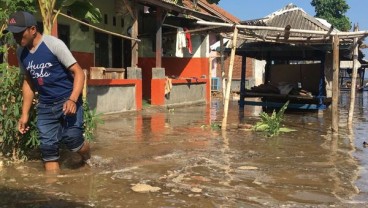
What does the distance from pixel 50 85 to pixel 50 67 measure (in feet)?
0.65

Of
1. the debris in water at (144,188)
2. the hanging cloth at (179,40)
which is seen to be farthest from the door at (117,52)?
the debris in water at (144,188)

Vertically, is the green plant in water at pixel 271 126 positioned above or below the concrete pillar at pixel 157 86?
below

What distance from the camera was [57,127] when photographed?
4707 millimetres

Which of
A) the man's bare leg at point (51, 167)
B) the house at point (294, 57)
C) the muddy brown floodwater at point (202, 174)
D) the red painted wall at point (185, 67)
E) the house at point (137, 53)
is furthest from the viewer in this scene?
the red painted wall at point (185, 67)

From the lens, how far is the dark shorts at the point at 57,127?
4.61m

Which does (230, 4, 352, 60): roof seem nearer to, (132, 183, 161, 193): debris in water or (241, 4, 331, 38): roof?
(241, 4, 331, 38): roof

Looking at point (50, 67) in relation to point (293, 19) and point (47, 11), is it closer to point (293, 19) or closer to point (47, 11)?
point (47, 11)

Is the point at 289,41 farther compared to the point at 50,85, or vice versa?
the point at 289,41

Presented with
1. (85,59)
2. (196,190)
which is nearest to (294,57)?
(85,59)

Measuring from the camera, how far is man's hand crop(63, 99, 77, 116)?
4.27 meters

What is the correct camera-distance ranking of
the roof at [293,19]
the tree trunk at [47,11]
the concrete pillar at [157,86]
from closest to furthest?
the tree trunk at [47,11], the roof at [293,19], the concrete pillar at [157,86]

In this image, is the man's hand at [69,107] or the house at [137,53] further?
the house at [137,53]

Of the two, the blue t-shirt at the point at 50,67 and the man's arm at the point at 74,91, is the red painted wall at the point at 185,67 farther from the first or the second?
the man's arm at the point at 74,91

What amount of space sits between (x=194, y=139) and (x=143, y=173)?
3.03 meters
